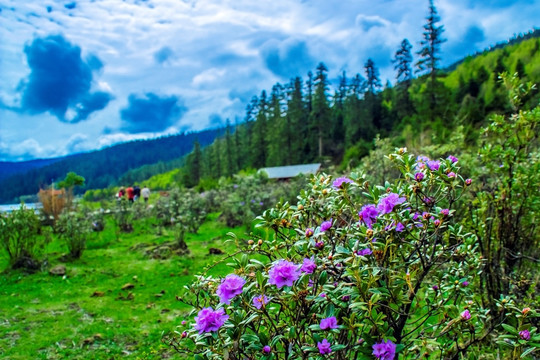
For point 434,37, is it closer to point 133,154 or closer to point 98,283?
point 98,283

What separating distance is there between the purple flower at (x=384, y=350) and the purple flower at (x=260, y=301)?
0.46 meters

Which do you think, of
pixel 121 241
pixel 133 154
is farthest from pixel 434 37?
pixel 133 154

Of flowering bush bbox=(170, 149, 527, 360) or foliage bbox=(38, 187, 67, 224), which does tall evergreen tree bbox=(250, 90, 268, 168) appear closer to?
foliage bbox=(38, 187, 67, 224)

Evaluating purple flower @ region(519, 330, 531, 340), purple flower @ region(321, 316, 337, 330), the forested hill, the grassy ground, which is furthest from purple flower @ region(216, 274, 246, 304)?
the forested hill

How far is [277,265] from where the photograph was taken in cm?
142

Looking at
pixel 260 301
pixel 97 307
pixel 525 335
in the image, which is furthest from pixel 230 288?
pixel 97 307

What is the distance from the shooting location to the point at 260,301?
148 cm

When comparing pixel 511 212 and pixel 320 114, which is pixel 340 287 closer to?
pixel 511 212

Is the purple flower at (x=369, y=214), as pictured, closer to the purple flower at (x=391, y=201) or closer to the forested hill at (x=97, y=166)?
the purple flower at (x=391, y=201)

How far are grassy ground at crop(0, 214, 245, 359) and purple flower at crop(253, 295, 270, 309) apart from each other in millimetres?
992

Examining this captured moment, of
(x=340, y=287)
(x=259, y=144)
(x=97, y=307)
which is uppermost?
(x=259, y=144)

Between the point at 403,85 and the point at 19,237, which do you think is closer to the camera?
the point at 19,237

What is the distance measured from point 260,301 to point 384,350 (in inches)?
20.2

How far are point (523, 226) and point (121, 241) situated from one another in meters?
9.45
